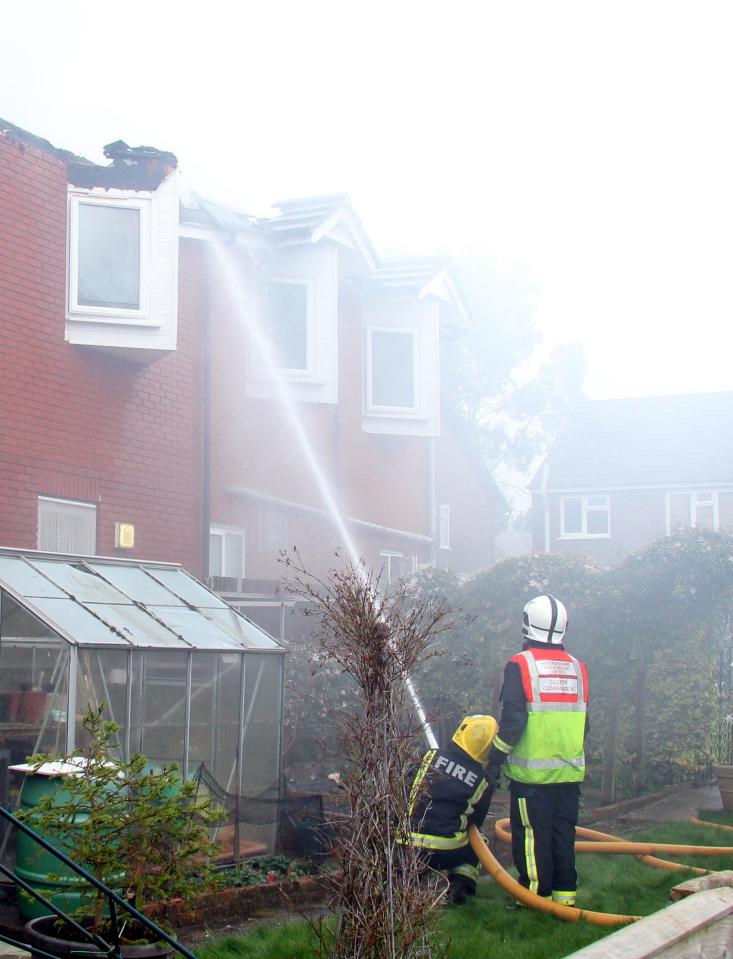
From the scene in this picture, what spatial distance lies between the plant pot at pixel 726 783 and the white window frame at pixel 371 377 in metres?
8.93

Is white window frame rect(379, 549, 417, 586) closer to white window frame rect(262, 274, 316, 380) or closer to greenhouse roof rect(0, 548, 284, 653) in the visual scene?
white window frame rect(262, 274, 316, 380)

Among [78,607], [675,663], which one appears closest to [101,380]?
[78,607]

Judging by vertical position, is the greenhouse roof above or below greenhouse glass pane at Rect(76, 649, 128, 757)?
above

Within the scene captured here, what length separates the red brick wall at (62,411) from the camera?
1166cm

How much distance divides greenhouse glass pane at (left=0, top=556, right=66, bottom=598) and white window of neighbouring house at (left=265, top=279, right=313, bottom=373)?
779 centimetres

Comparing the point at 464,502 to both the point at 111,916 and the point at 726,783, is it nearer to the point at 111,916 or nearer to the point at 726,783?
the point at 726,783

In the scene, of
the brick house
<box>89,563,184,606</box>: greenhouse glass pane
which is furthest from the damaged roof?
<box>89,563,184,606</box>: greenhouse glass pane

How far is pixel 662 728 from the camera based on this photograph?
1282 centimetres

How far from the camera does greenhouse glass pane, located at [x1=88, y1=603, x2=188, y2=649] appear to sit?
8.59 m

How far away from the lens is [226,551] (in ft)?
50.6

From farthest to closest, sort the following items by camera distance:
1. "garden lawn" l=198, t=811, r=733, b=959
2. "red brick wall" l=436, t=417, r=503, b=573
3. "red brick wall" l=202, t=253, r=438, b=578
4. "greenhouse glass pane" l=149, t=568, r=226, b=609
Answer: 1. "red brick wall" l=436, t=417, r=503, b=573
2. "red brick wall" l=202, t=253, r=438, b=578
3. "greenhouse glass pane" l=149, t=568, r=226, b=609
4. "garden lawn" l=198, t=811, r=733, b=959

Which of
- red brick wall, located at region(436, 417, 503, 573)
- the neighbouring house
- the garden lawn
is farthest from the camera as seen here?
the neighbouring house

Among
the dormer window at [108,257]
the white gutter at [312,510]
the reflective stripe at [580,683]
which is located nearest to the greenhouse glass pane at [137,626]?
the reflective stripe at [580,683]

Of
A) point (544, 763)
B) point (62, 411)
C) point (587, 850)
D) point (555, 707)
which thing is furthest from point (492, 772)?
point (62, 411)
